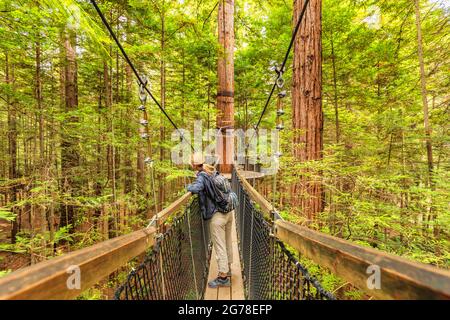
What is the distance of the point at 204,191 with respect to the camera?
2408mm

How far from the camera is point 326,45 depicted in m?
4.78

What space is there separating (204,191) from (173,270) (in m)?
0.88

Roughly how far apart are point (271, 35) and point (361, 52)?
2.49 meters

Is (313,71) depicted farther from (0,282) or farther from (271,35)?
(271,35)

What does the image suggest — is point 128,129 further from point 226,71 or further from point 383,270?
point 383,270

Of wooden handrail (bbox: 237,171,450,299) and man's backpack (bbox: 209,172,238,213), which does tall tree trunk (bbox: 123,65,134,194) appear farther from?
wooden handrail (bbox: 237,171,450,299)

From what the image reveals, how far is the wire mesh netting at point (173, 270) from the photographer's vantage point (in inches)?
45.3

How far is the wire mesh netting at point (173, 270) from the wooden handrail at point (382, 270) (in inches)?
27.6

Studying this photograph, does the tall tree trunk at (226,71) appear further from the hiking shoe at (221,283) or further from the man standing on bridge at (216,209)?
the hiking shoe at (221,283)

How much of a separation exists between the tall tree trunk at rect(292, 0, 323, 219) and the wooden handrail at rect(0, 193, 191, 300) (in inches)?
95.5

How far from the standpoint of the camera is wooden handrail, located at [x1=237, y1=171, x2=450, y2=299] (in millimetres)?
408

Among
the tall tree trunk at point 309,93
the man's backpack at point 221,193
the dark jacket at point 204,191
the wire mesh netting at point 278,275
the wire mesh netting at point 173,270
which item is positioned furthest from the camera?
the tall tree trunk at point 309,93

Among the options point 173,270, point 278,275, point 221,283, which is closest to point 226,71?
point 221,283

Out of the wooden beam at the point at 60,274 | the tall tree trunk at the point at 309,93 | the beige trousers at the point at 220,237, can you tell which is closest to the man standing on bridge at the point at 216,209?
the beige trousers at the point at 220,237
